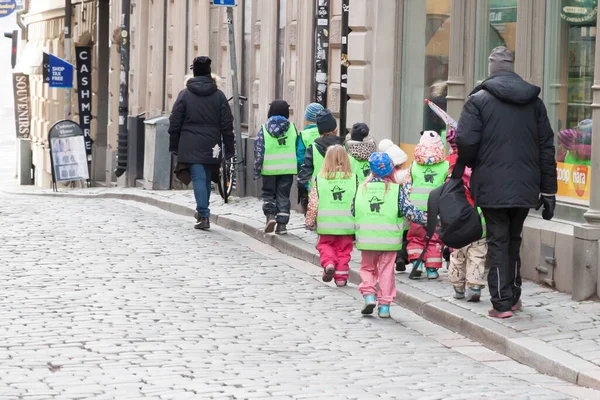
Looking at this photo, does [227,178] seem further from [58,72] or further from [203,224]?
[58,72]

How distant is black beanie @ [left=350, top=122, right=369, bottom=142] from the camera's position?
41.0ft

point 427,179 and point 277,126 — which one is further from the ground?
point 277,126

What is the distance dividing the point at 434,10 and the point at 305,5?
3.98m

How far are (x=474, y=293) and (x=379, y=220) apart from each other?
90 cm

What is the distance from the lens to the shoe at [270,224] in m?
15.1

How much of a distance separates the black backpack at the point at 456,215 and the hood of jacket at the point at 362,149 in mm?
2662

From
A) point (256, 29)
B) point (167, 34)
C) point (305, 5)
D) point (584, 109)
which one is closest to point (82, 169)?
point (167, 34)

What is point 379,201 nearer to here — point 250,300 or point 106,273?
point 250,300

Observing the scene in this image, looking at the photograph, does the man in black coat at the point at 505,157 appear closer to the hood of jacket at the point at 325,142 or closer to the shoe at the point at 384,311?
the shoe at the point at 384,311

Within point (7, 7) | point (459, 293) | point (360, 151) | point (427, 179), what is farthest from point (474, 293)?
point (7, 7)

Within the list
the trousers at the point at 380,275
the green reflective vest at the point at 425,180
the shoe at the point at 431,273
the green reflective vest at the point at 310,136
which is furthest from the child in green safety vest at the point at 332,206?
the green reflective vest at the point at 310,136

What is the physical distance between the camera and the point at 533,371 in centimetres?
847

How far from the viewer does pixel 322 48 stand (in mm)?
16922

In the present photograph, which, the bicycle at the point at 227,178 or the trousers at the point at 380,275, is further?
the bicycle at the point at 227,178
